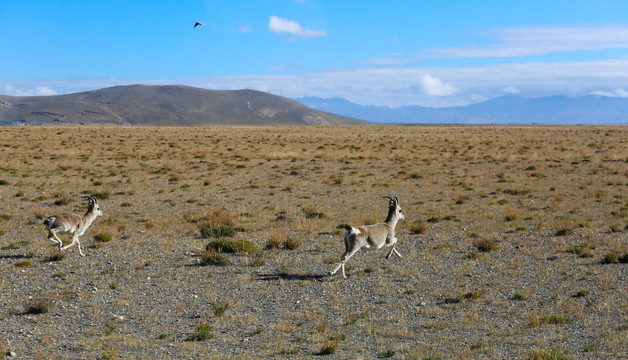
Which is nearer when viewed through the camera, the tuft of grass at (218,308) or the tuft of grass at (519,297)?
the tuft of grass at (218,308)

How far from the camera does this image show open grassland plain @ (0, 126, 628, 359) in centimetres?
906

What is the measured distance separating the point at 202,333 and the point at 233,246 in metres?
6.05

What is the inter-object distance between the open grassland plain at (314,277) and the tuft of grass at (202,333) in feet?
0.09

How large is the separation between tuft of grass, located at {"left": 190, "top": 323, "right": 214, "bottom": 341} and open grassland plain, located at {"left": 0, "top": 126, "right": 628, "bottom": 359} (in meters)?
0.03

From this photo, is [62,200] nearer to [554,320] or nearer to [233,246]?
[233,246]

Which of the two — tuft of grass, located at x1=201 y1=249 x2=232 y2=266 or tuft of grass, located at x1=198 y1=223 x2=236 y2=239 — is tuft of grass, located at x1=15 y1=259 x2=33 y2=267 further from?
tuft of grass, located at x1=198 y1=223 x2=236 y2=239

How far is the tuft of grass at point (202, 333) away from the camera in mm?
9219

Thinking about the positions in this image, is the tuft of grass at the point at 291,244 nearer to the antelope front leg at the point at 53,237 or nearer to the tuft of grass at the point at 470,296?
the tuft of grass at the point at 470,296

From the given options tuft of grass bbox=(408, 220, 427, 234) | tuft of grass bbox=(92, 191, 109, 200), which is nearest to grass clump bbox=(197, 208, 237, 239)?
tuft of grass bbox=(408, 220, 427, 234)

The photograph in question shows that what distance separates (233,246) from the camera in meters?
15.3

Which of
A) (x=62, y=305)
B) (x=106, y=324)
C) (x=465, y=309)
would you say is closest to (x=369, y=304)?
(x=465, y=309)

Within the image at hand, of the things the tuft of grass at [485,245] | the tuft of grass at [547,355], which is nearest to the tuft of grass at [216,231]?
the tuft of grass at [485,245]

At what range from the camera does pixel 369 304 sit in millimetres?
11055

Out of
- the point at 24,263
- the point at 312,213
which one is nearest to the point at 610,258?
the point at 312,213
